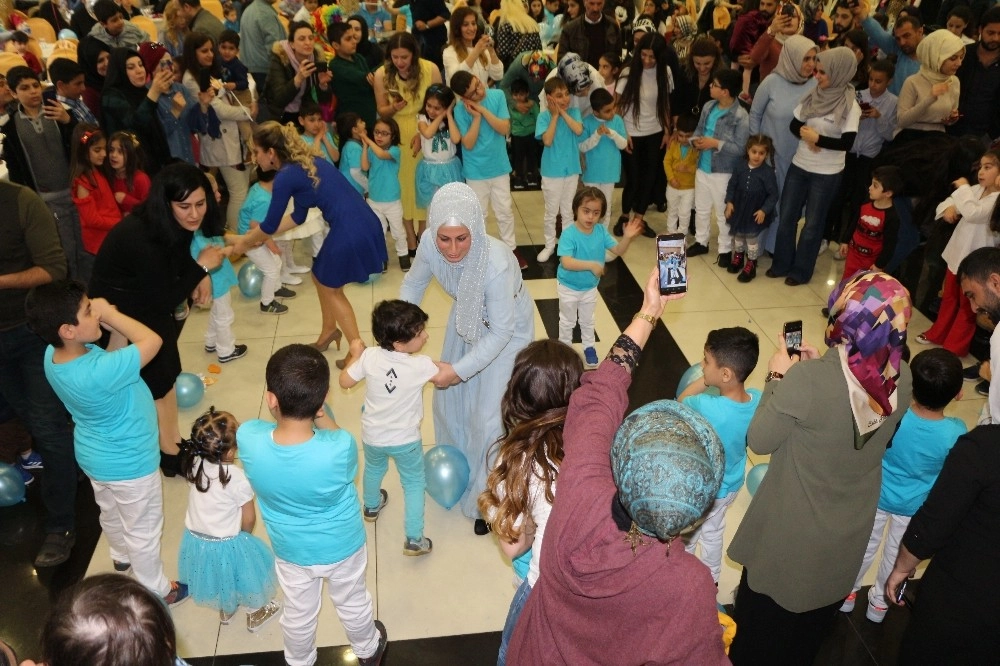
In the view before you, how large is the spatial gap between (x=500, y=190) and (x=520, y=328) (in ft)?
9.30

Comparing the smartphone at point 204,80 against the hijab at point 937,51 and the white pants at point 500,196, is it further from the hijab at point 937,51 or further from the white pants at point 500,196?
the hijab at point 937,51

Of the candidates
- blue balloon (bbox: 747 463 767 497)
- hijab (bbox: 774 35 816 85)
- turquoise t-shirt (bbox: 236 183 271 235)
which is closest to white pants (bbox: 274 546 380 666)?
blue balloon (bbox: 747 463 767 497)

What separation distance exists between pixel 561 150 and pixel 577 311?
160cm

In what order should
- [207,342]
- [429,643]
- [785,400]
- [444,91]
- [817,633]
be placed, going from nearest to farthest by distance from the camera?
1. [785,400]
2. [817,633]
3. [429,643]
4. [207,342]
5. [444,91]

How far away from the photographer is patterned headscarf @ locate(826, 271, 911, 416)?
2154 millimetres

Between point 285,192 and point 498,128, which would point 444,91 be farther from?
point 285,192

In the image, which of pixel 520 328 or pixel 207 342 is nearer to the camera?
pixel 520 328

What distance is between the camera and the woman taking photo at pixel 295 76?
6387 mm

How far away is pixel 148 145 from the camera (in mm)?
5828

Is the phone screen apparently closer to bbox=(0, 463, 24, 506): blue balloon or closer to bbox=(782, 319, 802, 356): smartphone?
bbox=(782, 319, 802, 356): smartphone

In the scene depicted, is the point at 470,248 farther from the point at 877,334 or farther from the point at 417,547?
the point at 877,334

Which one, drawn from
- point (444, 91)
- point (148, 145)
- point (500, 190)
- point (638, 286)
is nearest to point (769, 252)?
point (638, 286)

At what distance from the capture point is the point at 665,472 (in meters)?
1.41

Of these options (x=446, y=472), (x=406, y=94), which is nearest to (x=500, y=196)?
(x=406, y=94)
